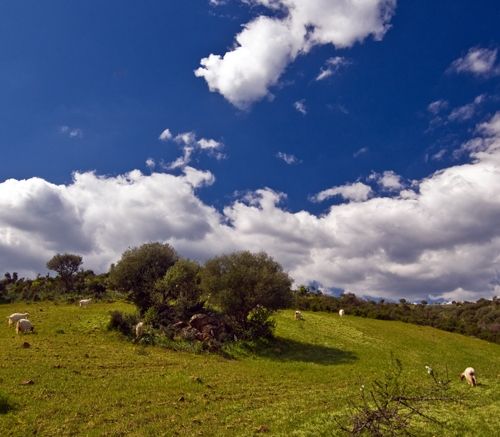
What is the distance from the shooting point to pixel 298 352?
1613 inches

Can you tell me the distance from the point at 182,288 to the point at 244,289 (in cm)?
723

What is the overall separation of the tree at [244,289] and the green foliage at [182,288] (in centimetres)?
178

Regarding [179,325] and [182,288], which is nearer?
[179,325]

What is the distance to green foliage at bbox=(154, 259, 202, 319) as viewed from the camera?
4778 cm

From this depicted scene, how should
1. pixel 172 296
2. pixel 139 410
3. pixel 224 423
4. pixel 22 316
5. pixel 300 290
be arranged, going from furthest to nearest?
pixel 300 290, pixel 172 296, pixel 22 316, pixel 139 410, pixel 224 423

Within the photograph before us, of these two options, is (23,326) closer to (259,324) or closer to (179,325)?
(179,325)

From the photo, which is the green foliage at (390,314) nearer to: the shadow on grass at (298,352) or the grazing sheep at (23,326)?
the shadow on grass at (298,352)

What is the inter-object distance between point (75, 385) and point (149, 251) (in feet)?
95.0

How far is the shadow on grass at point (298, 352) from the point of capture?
126ft

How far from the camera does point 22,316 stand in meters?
44.4

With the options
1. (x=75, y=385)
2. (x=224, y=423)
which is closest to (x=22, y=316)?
(x=75, y=385)

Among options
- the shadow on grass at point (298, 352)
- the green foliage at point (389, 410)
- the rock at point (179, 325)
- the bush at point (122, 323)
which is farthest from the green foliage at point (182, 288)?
the green foliage at point (389, 410)

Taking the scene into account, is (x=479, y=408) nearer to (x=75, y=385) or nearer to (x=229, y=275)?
(x=75, y=385)

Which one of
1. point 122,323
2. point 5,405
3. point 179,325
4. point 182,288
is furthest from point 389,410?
point 182,288
